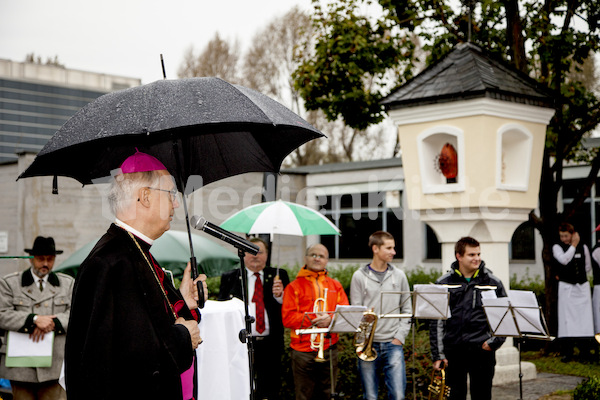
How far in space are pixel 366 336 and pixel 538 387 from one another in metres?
3.83

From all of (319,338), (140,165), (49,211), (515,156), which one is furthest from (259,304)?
(49,211)

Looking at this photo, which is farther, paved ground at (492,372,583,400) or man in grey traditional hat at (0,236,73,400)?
paved ground at (492,372,583,400)

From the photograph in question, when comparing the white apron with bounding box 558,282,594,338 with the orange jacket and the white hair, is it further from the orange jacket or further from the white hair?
the white hair

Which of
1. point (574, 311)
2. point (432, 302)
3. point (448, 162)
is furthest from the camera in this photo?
point (574, 311)

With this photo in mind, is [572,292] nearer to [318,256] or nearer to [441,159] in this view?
[441,159]

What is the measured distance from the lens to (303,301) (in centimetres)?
776

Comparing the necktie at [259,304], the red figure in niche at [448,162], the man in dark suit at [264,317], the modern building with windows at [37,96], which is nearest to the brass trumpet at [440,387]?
the man in dark suit at [264,317]

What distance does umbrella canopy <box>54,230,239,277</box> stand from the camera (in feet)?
38.8

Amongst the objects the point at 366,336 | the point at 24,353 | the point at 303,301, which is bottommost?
the point at 24,353

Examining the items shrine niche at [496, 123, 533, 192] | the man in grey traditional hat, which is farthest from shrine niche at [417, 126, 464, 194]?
the man in grey traditional hat

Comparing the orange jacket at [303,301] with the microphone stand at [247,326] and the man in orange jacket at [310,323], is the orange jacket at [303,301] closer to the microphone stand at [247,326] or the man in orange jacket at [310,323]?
the man in orange jacket at [310,323]

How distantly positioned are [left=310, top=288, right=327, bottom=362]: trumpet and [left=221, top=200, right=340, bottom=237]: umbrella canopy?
82 cm

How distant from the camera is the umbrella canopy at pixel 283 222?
8.38 metres

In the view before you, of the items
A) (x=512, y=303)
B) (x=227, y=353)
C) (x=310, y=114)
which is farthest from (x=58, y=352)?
(x=310, y=114)
